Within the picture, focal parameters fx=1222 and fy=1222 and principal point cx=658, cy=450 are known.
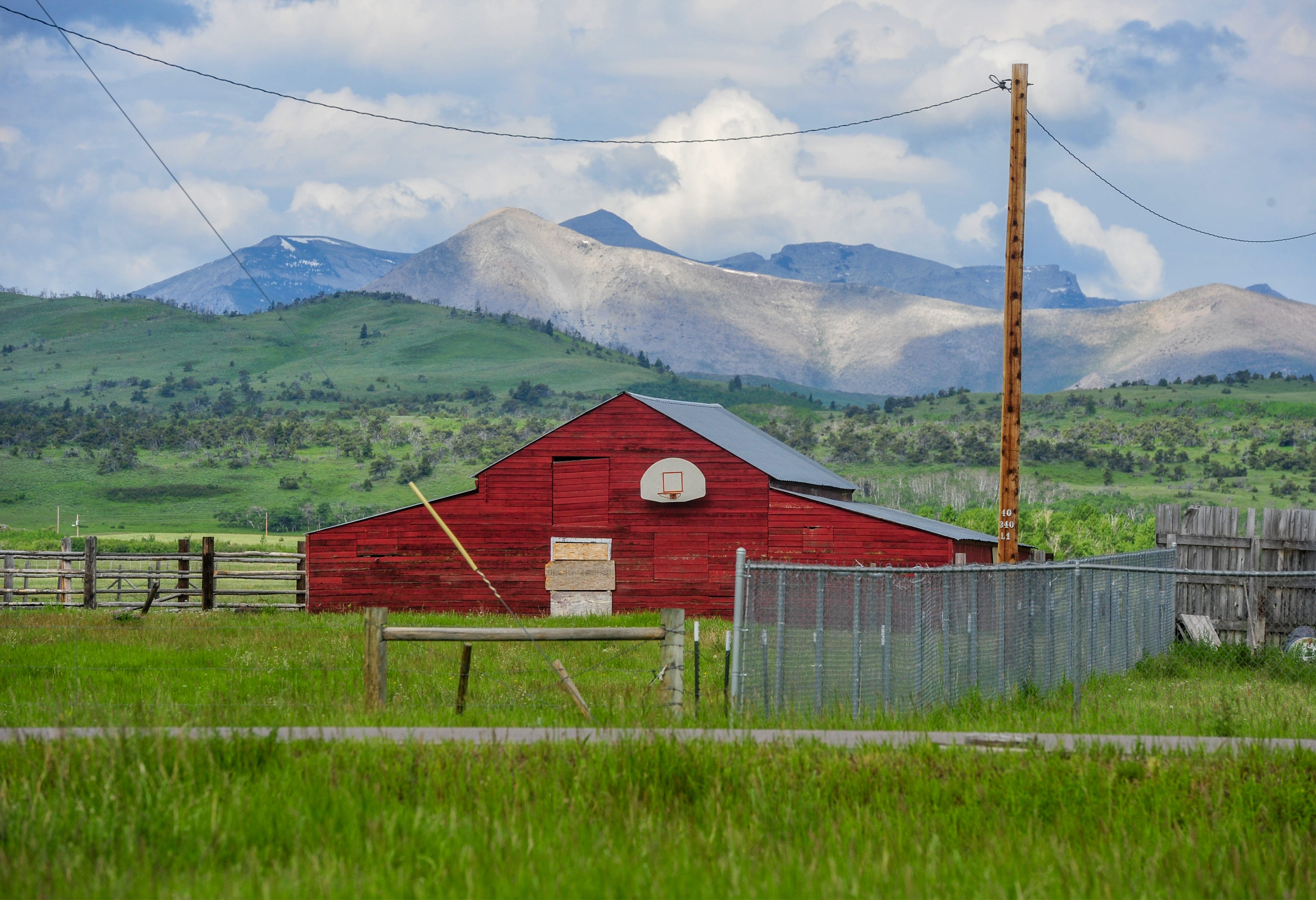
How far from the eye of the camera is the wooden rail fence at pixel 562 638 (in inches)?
508

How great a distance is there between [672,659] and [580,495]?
23.7 meters

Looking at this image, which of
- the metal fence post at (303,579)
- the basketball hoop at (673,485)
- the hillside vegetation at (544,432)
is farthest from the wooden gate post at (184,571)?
the hillside vegetation at (544,432)

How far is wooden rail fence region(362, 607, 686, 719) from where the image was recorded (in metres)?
12.9

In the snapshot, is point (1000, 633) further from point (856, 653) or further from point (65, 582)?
point (65, 582)

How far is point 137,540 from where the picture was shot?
91875 millimetres

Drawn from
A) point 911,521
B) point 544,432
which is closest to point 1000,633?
point 911,521

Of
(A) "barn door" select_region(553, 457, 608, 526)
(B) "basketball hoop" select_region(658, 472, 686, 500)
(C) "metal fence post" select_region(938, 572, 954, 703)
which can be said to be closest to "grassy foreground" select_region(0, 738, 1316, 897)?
(C) "metal fence post" select_region(938, 572, 954, 703)

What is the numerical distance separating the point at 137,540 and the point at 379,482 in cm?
4591

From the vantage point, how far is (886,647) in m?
14.4

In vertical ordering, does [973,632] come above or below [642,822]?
above

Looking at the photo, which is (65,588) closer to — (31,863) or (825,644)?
(825,644)

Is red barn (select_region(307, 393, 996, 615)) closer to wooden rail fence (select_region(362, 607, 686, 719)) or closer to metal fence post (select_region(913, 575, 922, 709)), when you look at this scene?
metal fence post (select_region(913, 575, 922, 709))

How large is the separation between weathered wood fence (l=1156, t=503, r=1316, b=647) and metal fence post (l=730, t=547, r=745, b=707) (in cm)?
1187

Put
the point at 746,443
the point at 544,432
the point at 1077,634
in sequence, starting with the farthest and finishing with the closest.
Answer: the point at 544,432
the point at 746,443
the point at 1077,634
